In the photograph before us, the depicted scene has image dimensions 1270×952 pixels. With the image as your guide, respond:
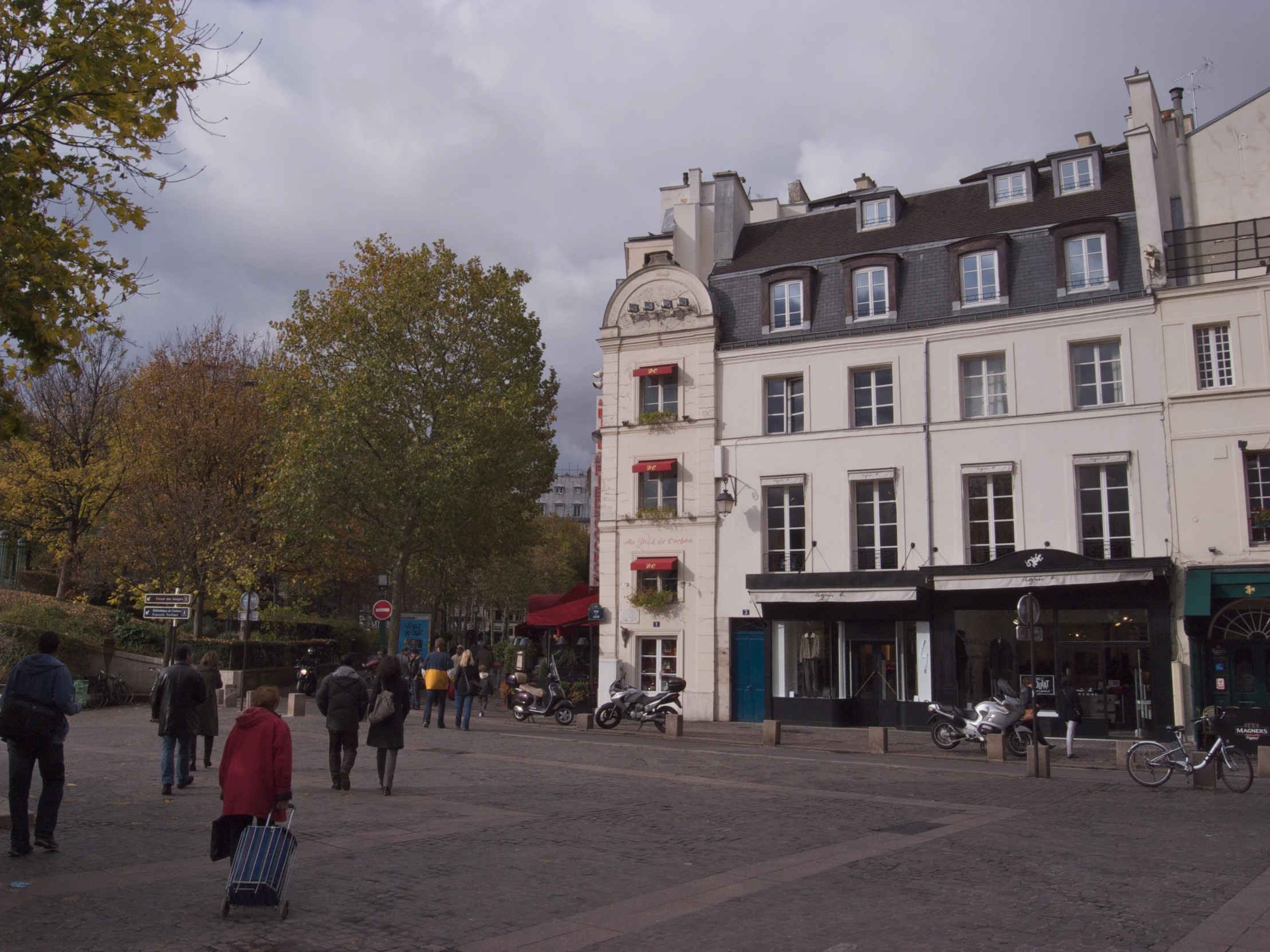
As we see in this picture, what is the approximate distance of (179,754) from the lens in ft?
39.1

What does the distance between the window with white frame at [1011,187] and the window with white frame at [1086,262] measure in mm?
3272

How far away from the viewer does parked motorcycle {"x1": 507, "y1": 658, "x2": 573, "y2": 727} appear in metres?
24.2

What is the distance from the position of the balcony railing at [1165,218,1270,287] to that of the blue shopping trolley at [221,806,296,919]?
24.1 metres

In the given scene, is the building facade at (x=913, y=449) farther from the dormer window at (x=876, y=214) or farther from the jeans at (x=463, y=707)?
the jeans at (x=463, y=707)

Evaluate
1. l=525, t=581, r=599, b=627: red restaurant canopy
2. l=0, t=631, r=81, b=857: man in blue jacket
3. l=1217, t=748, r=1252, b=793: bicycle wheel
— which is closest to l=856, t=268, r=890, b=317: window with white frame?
l=525, t=581, r=599, b=627: red restaurant canopy

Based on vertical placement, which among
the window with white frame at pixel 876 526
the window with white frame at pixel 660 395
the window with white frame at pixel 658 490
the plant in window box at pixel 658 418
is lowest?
the window with white frame at pixel 876 526

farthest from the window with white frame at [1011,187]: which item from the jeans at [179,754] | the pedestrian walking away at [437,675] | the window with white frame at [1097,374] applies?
the jeans at [179,754]

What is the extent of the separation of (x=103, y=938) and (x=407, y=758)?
33.9 feet

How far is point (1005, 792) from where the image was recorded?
14.0m

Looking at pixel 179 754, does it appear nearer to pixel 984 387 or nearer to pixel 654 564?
pixel 654 564

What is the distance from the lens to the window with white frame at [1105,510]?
23672 millimetres

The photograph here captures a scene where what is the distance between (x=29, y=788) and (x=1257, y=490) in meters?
23.2

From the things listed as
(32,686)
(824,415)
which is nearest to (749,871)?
(32,686)

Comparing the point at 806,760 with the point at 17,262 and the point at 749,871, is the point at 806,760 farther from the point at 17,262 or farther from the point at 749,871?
the point at 17,262
